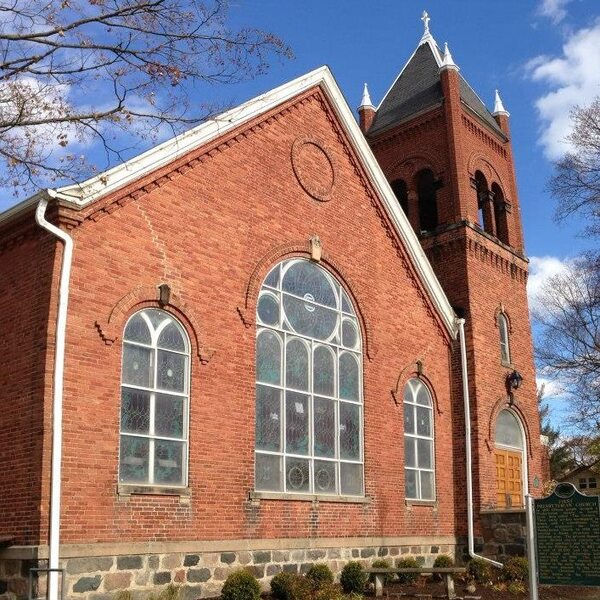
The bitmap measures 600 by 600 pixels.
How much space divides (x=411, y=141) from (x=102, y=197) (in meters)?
13.7

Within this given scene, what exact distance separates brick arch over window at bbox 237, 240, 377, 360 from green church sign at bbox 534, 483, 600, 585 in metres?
6.20

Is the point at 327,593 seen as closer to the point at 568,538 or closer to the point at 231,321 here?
the point at 568,538

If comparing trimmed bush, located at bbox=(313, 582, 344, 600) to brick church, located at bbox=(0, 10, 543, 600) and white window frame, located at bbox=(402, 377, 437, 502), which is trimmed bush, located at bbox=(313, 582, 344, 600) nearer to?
brick church, located at bbox=(0, 10, 543, 600)

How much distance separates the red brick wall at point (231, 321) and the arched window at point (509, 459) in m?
1.76

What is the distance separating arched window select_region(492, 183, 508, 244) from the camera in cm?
2381

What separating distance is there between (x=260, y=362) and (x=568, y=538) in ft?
20.7

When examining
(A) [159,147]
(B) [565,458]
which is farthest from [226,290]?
(B) [565,458]

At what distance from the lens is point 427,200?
79.7ft

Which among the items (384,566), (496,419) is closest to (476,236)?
(496,419)

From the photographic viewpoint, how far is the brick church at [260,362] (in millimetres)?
11609

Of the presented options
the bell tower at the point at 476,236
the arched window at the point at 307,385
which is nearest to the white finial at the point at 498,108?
the bell tower at the point at 476,236

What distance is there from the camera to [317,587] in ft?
45.6

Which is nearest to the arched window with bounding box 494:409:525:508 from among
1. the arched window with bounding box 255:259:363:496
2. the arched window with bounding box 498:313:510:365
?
the arched window with bounding box 498:313:510:365

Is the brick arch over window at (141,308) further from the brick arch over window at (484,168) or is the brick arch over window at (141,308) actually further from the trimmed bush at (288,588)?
the brick arch over window at (484,168)
